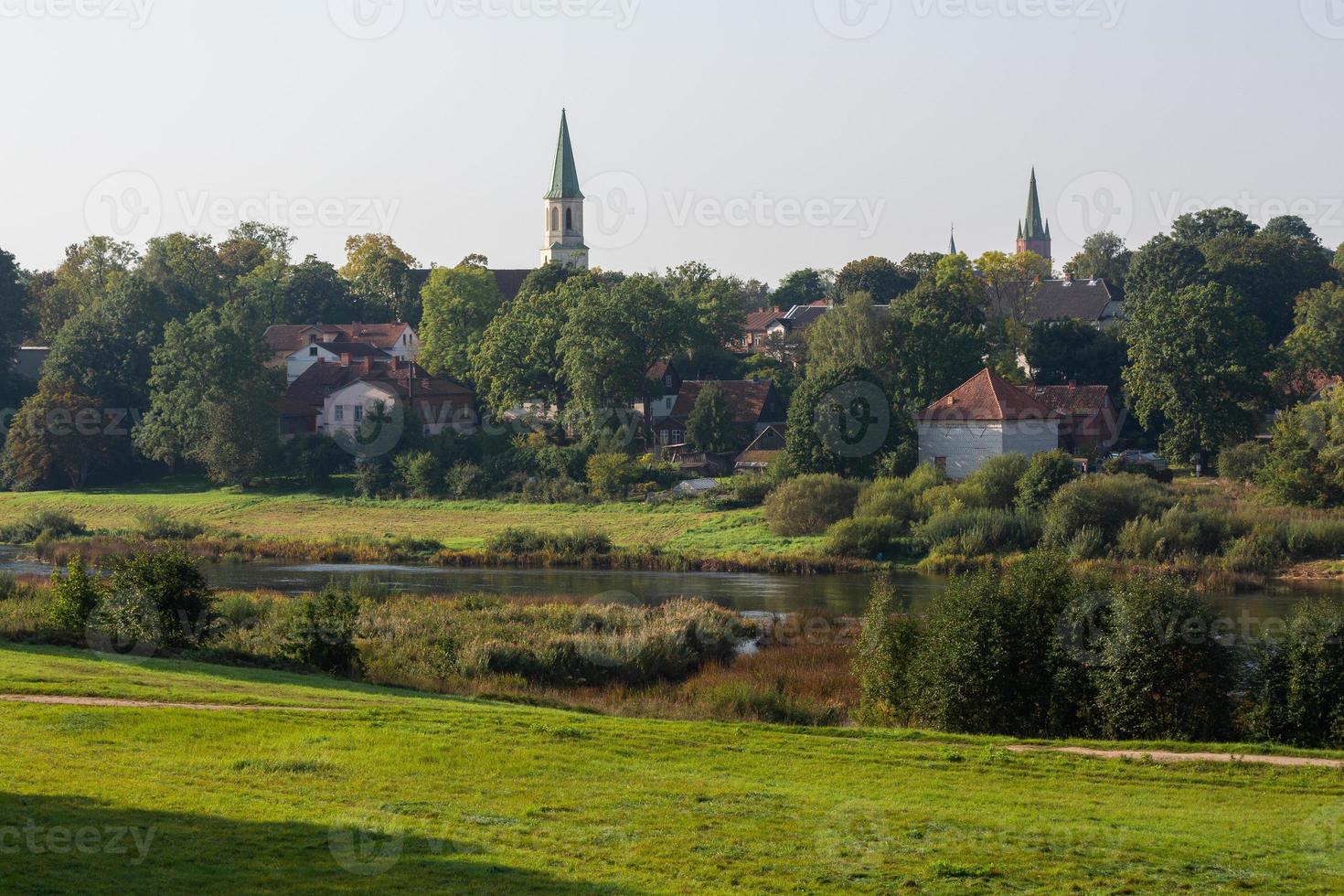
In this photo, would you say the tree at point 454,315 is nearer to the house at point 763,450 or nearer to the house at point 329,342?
the house at point 329,342

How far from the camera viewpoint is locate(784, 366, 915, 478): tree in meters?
63.3

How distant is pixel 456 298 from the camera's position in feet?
304

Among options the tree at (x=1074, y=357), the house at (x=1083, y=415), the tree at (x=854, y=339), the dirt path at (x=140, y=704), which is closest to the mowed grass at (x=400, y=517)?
the tree at (x=854, y=339)

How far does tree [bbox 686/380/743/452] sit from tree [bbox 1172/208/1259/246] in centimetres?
4818

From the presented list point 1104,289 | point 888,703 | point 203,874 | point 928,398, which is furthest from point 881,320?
point 203,874

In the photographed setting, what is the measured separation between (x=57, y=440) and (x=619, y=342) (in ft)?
94.1

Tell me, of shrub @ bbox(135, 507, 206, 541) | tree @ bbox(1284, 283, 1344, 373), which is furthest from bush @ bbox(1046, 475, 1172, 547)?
shrub @ bbox(135, 507, 206, 541)

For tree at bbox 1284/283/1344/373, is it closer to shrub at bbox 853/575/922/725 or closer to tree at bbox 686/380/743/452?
tree at bbox 686/380/743/452

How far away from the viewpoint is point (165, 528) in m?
63.0

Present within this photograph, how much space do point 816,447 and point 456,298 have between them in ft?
120

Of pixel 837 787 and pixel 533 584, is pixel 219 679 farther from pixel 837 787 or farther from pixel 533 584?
pixel 533 584

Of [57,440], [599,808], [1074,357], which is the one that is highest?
[1074,357]
